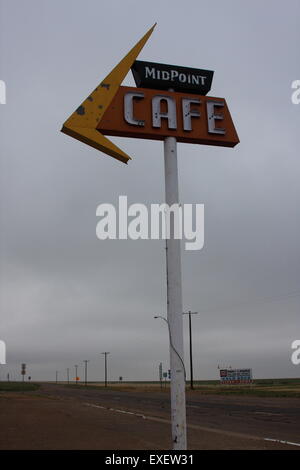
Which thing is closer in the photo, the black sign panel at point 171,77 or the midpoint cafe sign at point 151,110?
the midpoint cafe sign at point 151,110

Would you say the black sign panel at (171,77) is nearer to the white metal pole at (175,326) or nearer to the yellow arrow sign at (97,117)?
the yellow arrow sign at (97,117)

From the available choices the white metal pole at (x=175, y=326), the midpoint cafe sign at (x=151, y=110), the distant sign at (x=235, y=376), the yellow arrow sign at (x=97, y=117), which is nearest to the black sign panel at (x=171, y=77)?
the midpoint cafe sign at (x=151, y=110)

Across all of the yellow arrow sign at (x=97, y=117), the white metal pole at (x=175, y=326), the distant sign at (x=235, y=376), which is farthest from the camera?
the distant sign at (x=235, y=376)

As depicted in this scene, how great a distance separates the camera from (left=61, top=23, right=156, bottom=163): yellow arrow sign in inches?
360

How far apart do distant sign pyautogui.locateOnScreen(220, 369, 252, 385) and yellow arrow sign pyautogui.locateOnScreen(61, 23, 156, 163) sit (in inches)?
2926

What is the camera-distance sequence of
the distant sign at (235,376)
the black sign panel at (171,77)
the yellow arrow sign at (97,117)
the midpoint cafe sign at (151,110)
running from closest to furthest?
the yellow arrow sign at (97,117) < the midpoint cafe sign at (151,110) < the black sign panel at (171,77) < the distant sign at (235,376)

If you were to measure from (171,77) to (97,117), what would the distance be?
181 centimetres

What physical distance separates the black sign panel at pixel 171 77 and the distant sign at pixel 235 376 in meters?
73.8

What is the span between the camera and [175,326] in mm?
8586

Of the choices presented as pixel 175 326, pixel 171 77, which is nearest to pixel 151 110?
pixel 171 77

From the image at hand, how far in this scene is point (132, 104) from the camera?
31.0 ft

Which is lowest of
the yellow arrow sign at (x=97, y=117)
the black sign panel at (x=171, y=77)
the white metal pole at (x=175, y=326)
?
the white metal pole at (x=175, y=326)

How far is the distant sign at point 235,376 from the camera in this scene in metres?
78.1
